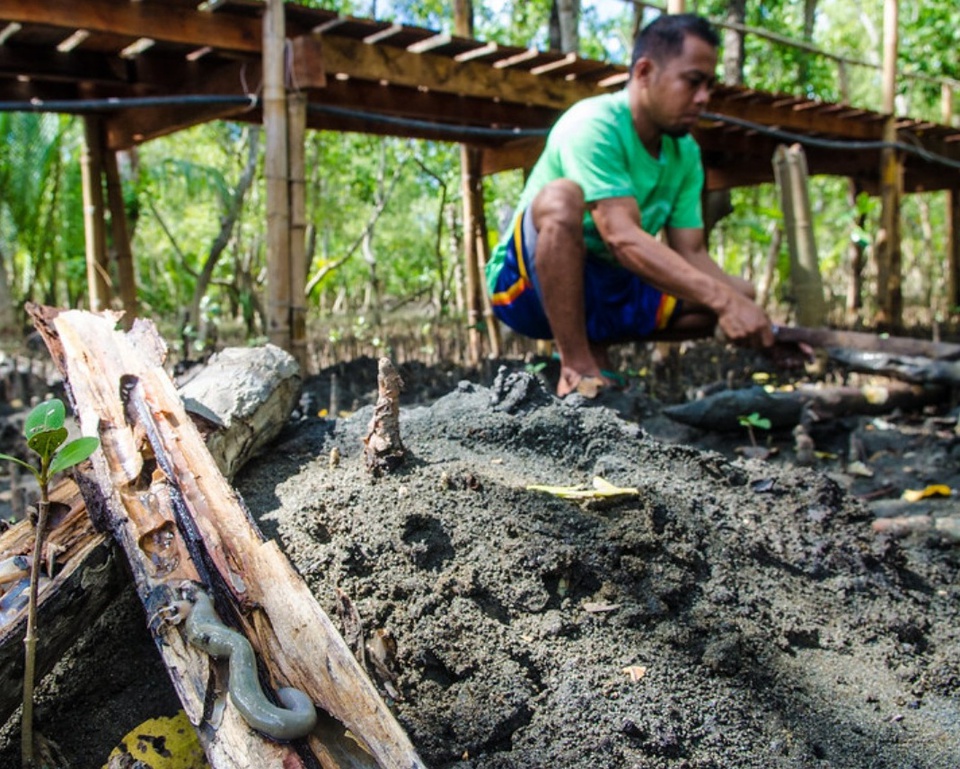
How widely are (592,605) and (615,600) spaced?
6 cm

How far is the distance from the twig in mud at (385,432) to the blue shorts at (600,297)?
73.4 inches

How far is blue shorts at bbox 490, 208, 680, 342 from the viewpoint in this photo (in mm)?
3910

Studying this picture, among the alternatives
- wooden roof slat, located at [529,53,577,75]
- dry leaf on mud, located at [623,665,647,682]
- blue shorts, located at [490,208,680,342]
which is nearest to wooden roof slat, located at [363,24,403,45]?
wooden roof slat, located at [529,53,577,75]

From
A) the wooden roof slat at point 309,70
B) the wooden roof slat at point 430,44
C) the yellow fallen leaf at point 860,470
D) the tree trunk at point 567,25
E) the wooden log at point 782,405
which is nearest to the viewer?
the yellow fallen leaf at point 860,470

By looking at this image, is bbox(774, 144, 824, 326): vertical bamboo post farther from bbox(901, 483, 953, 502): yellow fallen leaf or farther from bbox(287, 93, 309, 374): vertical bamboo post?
bbox(287, 93, 309, 374): vertical bamboo post

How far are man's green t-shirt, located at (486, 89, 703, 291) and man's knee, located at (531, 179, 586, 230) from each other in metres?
0.04

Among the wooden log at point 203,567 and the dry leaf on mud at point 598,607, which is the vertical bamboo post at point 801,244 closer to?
the dry leaf on mud at point 598,607

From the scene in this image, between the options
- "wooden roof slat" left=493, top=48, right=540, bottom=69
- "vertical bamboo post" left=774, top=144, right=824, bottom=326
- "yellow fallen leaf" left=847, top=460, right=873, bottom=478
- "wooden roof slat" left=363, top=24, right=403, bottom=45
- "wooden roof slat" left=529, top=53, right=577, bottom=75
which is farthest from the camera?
"vertical bamboo post" left=774, top=144, right=824, bottom=326

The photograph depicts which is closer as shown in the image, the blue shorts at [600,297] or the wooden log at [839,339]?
the wooden log at [839,339]

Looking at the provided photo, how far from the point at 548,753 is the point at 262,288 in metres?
10.7

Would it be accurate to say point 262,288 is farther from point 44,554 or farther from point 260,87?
point 44,554

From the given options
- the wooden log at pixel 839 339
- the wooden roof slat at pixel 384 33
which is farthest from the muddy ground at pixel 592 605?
the wooden roof slat at pixel 384 33

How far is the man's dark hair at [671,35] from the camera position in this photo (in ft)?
11.8

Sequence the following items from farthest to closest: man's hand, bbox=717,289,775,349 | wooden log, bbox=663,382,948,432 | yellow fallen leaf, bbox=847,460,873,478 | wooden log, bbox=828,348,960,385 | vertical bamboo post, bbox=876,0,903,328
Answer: vertical bamboo post, bbox=876,0,903,328
wooden log, bbox=828,348,960,385
wooden log, bbox=663,382,948,432
yellow fallen leaf, bbox=847,460,873,478
man's hand, bbox=717,289,775,349
